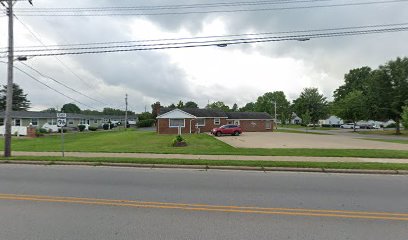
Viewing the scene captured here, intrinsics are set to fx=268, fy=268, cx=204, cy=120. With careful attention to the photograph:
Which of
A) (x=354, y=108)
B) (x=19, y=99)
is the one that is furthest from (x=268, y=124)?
(x=19, y=99)

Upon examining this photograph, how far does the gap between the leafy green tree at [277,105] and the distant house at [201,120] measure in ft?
202

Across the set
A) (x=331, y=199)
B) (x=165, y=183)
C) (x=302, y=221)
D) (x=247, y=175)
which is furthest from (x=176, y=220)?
(x=247, y=175)

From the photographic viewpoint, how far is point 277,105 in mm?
113312

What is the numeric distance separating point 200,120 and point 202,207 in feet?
119

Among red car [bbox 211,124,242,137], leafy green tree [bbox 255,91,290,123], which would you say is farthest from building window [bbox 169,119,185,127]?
leafy green tree [bbox 255,91,290,123]

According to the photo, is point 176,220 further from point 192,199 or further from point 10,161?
point 10,161

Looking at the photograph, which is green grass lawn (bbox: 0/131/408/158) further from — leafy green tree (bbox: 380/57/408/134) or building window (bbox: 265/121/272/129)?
leafy green tree (bbox: 380/57/408/134)

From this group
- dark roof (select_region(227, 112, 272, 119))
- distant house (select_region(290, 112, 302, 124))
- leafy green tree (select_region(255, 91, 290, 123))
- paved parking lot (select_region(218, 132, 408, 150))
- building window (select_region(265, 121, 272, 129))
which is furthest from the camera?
distant house (select_region(290, 112, 302, 124))

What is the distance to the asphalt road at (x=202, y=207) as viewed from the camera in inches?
175

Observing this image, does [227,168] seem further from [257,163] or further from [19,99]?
[19,99]

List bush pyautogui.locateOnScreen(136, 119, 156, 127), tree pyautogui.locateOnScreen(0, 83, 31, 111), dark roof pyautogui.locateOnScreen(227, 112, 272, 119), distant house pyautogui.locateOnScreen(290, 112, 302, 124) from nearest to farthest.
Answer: dark roof pyautogui.locateOnScreen(227, 112, 272, 119) < bush pyautogui.locateOnScreen(136, 119, 156, 127) < tree pyautogui.locateOnScreen(0, 83, 31, 111) < distant house pyautogui.locateOnScreen(290, 112, 302, 124)

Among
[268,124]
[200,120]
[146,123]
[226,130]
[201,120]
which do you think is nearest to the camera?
[226,130]

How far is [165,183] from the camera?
816 cm

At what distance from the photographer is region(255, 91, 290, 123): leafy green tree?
4368 inches
